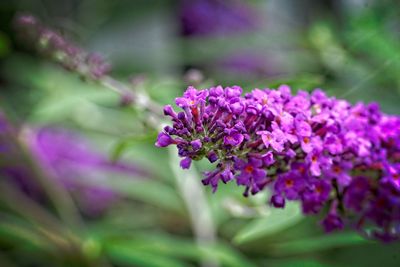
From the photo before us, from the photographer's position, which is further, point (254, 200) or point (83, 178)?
point (83, 178)

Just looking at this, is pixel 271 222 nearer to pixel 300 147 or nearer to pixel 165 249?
pixel 300 147

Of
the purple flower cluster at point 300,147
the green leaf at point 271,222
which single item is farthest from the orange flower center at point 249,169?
the green leaf at point 271,222

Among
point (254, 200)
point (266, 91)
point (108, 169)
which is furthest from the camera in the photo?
point (108, 169)

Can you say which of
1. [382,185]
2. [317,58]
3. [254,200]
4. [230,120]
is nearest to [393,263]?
[254,200]

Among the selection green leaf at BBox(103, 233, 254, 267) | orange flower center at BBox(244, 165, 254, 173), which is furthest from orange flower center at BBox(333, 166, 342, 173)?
green leaf at BBox(103, 233, 254, 267)

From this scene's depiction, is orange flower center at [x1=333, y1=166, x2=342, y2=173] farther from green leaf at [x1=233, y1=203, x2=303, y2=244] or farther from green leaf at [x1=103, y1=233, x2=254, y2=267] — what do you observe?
green leaf at [x1=103, y1=233, x2=254, y2=267]

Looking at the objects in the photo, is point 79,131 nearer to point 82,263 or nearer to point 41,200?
point 41,200
